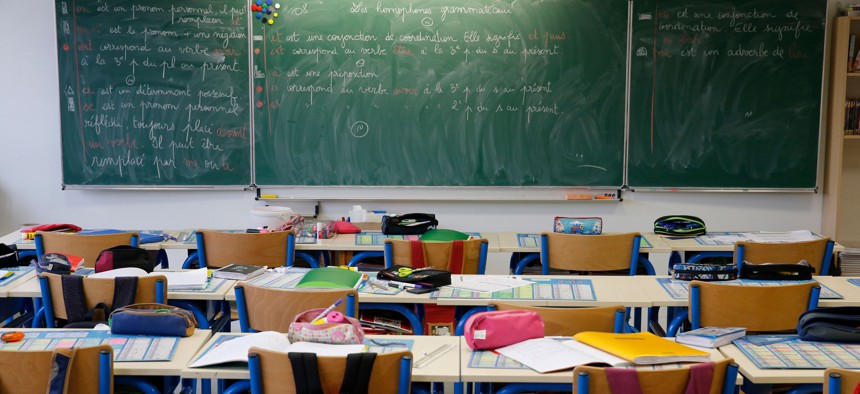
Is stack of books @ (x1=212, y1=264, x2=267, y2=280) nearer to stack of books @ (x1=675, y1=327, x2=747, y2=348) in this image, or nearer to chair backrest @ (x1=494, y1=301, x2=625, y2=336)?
chair backrest @ (x1=494, y1=301, x2=625, y2=336)

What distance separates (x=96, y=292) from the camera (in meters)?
3.33

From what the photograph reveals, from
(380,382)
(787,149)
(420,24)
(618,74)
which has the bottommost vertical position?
(380,382)

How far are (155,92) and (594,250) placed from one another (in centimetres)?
362

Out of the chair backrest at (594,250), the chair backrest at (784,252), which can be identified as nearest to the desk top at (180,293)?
the chair backrest at (594,250)

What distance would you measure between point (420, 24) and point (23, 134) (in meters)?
3.20

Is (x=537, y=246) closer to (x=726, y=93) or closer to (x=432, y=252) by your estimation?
(x=432, y=252)

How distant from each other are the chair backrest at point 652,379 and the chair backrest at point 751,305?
3.09ft

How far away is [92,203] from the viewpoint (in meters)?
6.57

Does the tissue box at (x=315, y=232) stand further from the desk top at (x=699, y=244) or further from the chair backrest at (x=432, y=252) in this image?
the desk top at (x=699, y=244)

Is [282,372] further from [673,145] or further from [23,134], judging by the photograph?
[23,134]

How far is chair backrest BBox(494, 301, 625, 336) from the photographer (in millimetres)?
2916

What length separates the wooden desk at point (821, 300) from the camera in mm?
3479

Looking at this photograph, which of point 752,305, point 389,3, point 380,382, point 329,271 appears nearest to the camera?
point 380,382

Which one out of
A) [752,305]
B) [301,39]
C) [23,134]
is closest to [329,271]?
[752,305]
